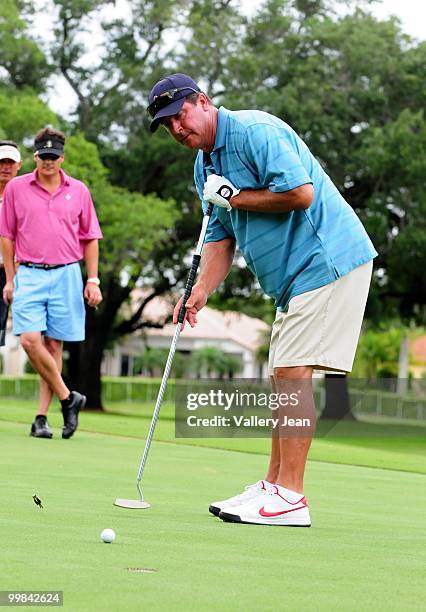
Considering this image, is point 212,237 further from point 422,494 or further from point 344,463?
point 344,463

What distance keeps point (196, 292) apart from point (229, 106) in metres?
27.8

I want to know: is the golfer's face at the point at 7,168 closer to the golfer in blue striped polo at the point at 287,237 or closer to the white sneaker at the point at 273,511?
the golfer in blue striped polo at the point at 287,237

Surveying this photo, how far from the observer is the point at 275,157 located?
5.31m

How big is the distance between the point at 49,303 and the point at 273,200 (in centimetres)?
433

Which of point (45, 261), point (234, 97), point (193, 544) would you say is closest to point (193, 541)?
point (193, 544)

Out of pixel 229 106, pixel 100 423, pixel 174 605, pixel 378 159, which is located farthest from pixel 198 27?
pixel 174 605

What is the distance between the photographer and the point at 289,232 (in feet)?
18.0

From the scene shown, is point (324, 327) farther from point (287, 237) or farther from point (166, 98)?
point (166, 98)

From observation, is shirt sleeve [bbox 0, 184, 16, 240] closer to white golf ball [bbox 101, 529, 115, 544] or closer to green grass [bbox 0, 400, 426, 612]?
green grass [bbox 0, 400, 426, 612]

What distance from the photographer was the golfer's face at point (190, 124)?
539 cm

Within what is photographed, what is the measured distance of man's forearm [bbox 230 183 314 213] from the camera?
527 centimetres

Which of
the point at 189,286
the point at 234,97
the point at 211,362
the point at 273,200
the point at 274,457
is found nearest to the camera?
the point at 273,200

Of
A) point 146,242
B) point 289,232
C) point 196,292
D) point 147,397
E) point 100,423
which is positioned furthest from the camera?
point 147,397

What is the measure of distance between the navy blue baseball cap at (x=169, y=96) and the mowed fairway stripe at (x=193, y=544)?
1708 mm
